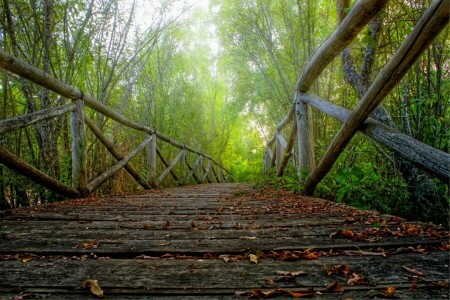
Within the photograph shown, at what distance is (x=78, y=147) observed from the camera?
3.03 m

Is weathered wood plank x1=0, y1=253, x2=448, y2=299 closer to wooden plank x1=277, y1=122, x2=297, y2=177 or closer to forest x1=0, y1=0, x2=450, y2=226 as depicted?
forest x1=0, y1=0, x2=450, y2=226

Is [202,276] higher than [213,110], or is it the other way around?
[213,110]

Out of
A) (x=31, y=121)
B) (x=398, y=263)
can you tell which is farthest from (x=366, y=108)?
(x=31, y=121)

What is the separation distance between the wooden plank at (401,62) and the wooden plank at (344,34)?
0.41m

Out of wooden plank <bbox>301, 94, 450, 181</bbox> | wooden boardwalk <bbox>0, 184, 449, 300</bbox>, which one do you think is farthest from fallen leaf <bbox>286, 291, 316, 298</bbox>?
wooden plank <bbox>301, 94, 450, 181</bbox>

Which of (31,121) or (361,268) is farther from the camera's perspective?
(31,121)

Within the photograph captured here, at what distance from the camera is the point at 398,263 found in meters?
1.01

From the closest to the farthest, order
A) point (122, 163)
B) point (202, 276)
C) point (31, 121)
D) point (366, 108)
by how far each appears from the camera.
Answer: point (202, 276), point (366, 108), point (31, 121), point (122, 163)

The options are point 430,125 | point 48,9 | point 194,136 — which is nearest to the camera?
point 430,125

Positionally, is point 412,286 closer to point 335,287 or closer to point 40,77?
point 335,287

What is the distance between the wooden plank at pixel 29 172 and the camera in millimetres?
2115

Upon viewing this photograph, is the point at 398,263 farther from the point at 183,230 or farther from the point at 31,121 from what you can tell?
the point at 31,121

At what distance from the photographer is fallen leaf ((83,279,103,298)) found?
0.81 m

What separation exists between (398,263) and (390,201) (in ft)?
5.16
